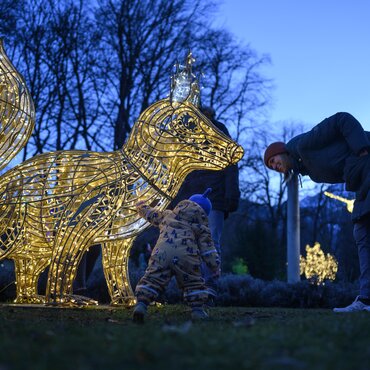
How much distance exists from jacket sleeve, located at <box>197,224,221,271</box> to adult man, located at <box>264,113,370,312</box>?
155cm

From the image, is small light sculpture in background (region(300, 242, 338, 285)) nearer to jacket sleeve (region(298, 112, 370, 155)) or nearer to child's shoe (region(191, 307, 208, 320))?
jacket sleeve (region(298, 112, 370, 155))

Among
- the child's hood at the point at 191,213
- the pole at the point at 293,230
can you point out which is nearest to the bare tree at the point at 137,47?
the pole at the point at 293,230

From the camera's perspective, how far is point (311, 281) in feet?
32.7

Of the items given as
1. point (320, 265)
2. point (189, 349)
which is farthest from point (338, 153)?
point (320, 265)

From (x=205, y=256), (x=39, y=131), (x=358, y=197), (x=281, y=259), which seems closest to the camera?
(x=205, y=256)

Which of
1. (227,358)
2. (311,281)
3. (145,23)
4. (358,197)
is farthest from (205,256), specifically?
(145,23)

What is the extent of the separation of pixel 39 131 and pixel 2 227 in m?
13.5

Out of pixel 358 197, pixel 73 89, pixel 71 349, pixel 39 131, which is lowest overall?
pixel 71 349

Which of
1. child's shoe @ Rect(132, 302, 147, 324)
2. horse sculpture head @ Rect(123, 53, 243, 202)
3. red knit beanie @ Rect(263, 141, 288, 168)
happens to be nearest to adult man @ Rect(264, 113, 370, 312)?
red knit beanie @ Rect(263, 141, 288, 168)

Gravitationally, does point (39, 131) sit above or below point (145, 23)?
below

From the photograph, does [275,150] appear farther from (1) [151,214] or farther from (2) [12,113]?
(2) [12,113]

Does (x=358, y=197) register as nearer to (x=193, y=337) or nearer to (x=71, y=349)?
(x=193, y=337)

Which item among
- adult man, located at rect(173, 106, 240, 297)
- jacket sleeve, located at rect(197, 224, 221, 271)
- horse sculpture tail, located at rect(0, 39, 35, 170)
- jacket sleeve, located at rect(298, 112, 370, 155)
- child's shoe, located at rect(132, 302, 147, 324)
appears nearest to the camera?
child's shoe, located at rect(132, 302, 147, 324)

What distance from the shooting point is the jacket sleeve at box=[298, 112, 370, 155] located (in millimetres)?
5488
